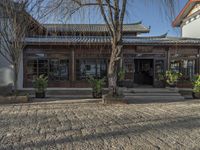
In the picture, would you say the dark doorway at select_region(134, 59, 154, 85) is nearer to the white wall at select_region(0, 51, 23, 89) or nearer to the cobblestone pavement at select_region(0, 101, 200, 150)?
the white wall at select_region(0, 51, 23, 89)

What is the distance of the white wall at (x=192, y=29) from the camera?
61.2 ft

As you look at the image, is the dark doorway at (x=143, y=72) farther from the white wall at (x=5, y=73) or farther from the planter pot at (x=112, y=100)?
the white wall at (x=5, y=73)

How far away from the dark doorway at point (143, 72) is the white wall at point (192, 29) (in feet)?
16.4

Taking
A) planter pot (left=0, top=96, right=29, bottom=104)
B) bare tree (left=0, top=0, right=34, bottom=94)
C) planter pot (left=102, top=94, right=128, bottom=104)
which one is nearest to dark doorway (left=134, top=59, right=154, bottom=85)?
planter pot (left=102, top=94, right=128, bottom=104)

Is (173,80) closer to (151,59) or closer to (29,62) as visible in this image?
(151,59)

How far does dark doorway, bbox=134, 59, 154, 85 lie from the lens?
58.1 feet

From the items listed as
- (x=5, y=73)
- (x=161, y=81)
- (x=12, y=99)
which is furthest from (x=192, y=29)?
(x=12, y=99)

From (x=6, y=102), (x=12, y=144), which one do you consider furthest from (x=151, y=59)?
(x=12, y=144)

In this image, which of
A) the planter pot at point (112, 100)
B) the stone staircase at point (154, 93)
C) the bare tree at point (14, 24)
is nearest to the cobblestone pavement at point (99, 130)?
the planter pot at point (112, 100)

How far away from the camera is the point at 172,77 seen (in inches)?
560

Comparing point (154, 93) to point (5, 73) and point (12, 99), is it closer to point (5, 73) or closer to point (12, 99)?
point (12, 99)

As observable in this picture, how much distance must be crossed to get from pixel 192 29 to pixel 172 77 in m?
7.57

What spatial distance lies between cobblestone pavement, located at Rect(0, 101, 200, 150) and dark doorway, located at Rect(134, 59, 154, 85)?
9.78 meters

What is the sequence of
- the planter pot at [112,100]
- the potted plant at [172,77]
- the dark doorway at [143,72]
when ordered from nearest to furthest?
1. the planter pot at [112,100]
2. the potted plant at [172,77]
3. the dark doorway at [143,72]
